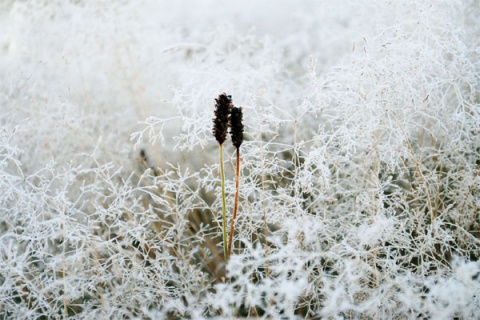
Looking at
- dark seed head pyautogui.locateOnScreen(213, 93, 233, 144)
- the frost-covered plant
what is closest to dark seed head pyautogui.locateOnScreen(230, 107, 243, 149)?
dark seed head pyautogui.locateOnScreen(213, 93, 233, 144)

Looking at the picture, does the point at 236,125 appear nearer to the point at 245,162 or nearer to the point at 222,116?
the point at 222,116

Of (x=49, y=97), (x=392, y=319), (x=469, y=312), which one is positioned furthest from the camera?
(x=49, y=97)

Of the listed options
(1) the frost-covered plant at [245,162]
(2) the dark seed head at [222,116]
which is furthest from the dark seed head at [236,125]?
(1) the frost-covered plant at [245,162]

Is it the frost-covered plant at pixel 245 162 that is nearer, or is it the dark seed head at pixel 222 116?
the dark seed head at pixel 222 116

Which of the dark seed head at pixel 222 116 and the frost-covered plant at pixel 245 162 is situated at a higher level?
the dark seed head at pixel 222 116

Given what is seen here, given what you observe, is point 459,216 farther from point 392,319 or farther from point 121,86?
point 121,86

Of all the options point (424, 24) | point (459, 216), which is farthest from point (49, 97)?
point (459, 216)

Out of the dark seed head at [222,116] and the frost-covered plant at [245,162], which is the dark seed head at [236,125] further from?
the frost-covered plant at [245,162]

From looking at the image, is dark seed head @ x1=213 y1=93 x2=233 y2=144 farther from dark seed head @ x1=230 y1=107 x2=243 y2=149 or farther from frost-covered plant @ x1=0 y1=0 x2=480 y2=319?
frost-covered plant @ x1=0 y1=0 x2=480 y2=319
